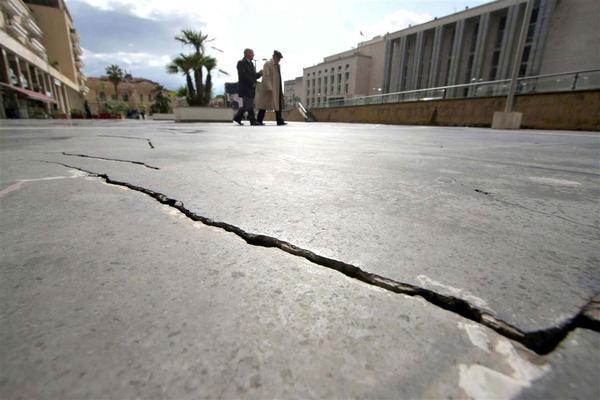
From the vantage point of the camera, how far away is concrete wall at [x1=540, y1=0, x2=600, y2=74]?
66.6 feet

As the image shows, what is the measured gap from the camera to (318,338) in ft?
1.38

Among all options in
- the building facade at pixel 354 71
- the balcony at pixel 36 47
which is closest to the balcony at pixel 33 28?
the balcony at pixel 36 47

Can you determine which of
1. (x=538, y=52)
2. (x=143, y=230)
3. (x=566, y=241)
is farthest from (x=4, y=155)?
(x=538, y=52)

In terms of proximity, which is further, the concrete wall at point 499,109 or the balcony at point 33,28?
the balcony at point 33,28

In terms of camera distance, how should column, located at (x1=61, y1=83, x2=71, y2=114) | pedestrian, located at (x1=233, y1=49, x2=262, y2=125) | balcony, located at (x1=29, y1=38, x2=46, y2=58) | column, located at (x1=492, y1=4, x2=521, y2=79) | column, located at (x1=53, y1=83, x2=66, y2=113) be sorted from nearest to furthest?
pedestrian, located at (x1=233, y1=49, x2=262, y2=125) < column, located at (x1=492, y1=4, x2=521, y2=79) < balcony, located at (x1=29, y1=38, x2=46, y2=58) < column, located at (x1=53, y1=83, x2=66, y2=113) < column, located at (x1=61, y1=83, x2=71, y2=114)

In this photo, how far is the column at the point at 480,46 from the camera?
25664 millimetres

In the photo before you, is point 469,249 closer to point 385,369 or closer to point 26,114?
point 385,369

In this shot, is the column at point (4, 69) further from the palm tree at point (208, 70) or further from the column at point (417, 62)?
the column at point (417, 62)

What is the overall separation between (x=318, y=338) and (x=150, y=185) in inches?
42.5

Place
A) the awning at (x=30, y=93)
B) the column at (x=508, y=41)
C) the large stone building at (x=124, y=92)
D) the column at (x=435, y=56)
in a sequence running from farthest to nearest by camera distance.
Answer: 1. the large stone building at (x=124, y=92)
2. the column at (x=435, y=56)
3. the column at (x=508, y=41)
4. the awning at (x=30, y=93)

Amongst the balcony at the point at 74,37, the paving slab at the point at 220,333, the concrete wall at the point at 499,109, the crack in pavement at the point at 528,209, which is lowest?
the paving slab at the point at 220,333

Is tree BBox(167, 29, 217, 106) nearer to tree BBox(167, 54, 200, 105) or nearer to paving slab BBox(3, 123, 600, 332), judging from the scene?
tree BBox(167, 54, 200, 105)

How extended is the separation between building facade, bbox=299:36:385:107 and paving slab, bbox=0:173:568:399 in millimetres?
36641

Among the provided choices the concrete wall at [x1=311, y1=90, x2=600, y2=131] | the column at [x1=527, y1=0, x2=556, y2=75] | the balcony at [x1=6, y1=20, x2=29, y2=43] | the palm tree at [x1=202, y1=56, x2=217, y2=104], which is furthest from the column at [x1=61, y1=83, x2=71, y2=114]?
the column at [x1=527, y1=0, x2=556, y2=75]
